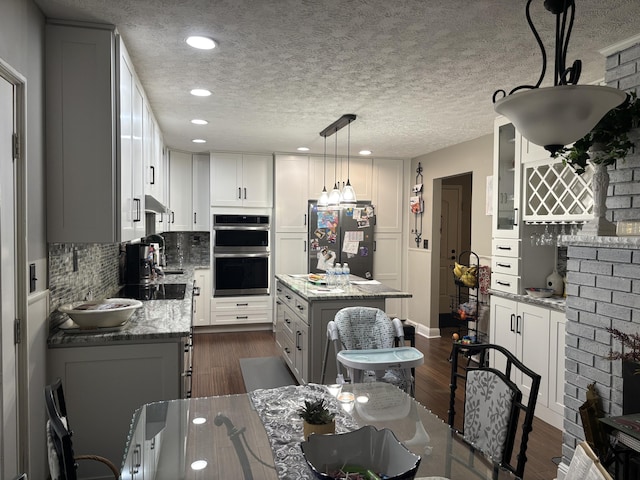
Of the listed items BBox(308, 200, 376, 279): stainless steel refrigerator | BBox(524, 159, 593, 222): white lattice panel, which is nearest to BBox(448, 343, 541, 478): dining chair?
BBox(524, 159, 593, 222): white lattice panel

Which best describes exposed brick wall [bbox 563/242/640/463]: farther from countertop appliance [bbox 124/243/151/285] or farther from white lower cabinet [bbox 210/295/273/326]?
white lower cabinet [bbox 210/295/273/326]

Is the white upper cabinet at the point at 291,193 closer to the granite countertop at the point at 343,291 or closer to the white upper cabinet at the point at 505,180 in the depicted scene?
the granite countertop at the point at 343,291

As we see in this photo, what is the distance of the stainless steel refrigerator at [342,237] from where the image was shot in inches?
239

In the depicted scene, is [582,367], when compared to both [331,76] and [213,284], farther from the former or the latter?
[213,284]

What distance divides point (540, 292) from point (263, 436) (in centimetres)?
271

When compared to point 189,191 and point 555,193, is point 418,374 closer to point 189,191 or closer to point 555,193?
point 555,193

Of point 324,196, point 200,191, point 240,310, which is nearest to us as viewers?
point 324,196

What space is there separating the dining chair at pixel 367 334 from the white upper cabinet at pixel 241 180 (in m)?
3.41

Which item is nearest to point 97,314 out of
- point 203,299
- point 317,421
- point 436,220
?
point 317,421

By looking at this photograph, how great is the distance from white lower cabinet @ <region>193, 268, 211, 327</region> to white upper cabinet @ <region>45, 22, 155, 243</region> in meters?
3.67

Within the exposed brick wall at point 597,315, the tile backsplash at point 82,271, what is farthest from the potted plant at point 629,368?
the tile backsplash at point 82,271

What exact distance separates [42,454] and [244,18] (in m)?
2.35

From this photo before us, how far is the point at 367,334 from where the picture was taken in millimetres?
2986

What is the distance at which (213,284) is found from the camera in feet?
19.4
